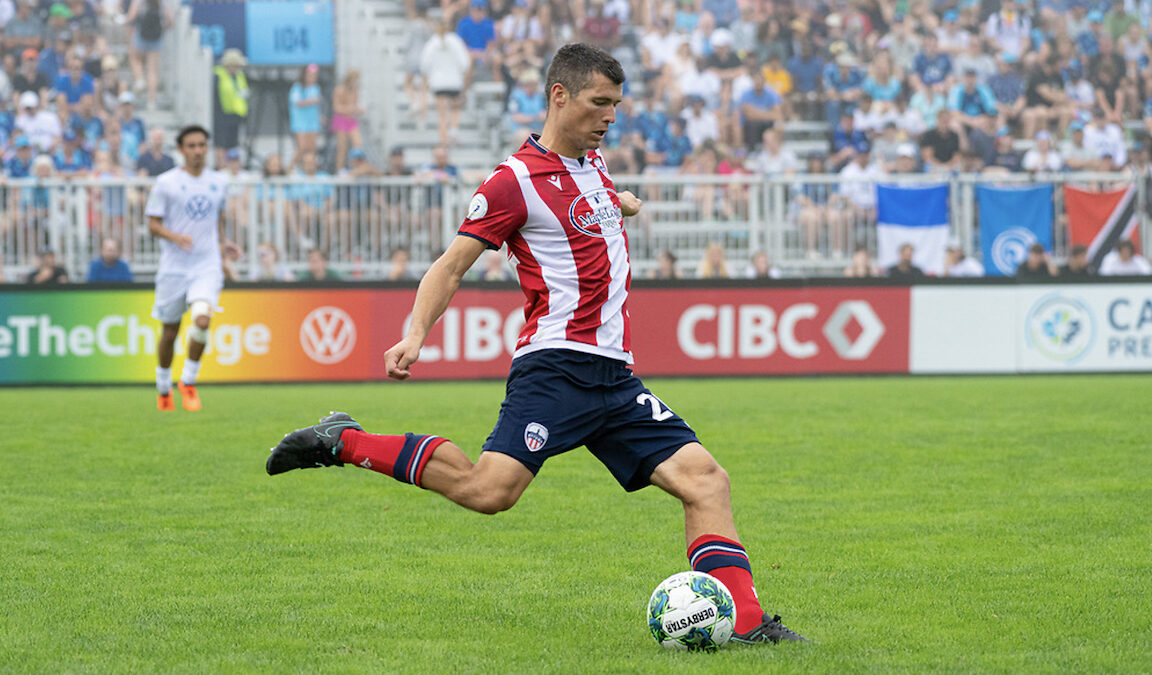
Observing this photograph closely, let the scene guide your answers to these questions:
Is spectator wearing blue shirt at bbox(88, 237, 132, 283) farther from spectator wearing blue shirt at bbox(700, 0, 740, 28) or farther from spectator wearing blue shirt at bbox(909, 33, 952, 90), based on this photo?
spectator wearing blue shirt at bbox(909, 33, 952, 90)

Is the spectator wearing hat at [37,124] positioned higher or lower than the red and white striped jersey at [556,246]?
higher

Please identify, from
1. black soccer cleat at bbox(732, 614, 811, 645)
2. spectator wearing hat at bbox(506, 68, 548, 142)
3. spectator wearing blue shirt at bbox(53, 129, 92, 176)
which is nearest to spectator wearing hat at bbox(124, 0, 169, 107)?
spectator wearing blue shirt at bbox(53, 129, 92, 176)

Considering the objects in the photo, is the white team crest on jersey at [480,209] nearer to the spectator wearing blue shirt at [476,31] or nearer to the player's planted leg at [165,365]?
the player's planted leg at [165,365]

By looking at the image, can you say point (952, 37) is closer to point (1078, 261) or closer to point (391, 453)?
point (1078, 261)

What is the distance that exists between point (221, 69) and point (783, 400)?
1235cm

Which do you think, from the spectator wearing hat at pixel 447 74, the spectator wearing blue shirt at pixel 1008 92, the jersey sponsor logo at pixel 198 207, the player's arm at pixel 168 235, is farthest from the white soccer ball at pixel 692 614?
Result: the spectator wearing blue shirt at pixel 1008 92

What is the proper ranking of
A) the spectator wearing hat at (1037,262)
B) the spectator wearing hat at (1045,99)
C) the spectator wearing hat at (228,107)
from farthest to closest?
the spectator wearing hat at (1045,99)
the spectator wearing hat at (228,107)
the spectator wearing hat at (1037,262)

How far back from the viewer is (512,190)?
17.3 ft

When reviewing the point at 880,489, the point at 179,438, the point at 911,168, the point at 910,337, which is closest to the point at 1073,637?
the point at 880,489

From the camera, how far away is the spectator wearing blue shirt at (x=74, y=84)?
890 inches

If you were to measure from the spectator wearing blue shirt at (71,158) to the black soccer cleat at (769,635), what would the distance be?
17891 mm

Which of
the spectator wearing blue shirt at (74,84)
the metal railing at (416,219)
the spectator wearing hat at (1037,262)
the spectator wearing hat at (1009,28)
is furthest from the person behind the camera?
the spectator wearing hat at (1009,28)

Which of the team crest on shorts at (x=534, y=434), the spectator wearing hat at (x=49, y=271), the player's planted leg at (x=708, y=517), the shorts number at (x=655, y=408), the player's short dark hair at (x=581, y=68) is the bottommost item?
the player's planted leg at (x=708, y=517)

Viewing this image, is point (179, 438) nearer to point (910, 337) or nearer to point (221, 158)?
point (910, 337)
